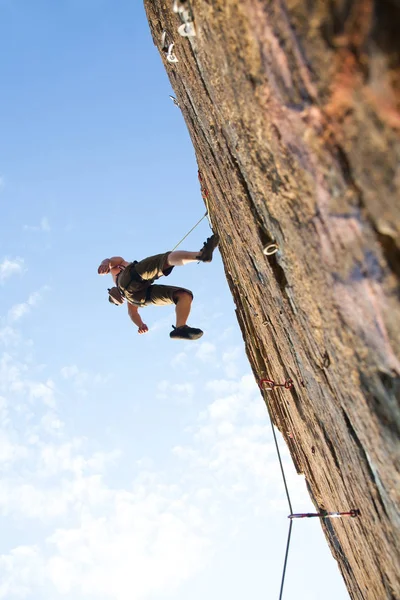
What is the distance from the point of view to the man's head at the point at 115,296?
6740mm

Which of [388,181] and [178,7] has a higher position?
[178,7]

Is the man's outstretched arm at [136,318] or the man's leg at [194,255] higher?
the man's outstretched arm at [136,318]

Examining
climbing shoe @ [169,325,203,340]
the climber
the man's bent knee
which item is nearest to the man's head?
the climber

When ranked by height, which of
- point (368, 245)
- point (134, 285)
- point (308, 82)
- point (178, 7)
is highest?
point (134, 285)

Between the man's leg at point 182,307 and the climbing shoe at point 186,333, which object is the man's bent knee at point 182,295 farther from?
the climbing shoe at point 186,333

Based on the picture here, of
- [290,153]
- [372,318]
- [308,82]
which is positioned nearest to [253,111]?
[290,153]

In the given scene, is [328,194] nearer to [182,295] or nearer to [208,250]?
[208,250]

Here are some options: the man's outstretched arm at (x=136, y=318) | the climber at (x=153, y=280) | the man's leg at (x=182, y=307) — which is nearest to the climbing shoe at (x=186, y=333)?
the climber at (x=153, y=280)

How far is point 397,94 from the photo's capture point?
1515 millimetres

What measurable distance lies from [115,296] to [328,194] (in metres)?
5.16

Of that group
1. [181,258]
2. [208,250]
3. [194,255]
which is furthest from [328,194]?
[181,258]

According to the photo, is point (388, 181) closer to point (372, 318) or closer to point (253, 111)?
point (372, 318)

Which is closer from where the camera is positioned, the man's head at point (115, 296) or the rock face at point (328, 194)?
the rock face at point (328, 194)

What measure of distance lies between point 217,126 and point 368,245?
224 cm
